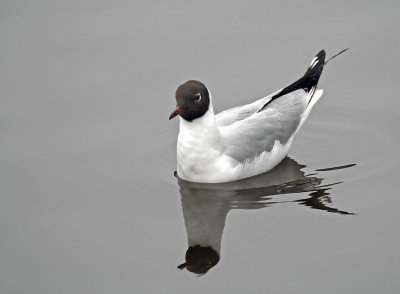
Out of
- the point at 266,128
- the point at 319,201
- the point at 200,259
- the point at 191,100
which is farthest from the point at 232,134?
the point at 200,259

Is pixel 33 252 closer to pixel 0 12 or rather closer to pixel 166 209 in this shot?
pixel 166 209

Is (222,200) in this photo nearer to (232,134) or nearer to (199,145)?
(199,145)

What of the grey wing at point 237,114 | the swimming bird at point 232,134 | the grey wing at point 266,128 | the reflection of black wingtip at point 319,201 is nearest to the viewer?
the reflection of black wingtip at point 319,201

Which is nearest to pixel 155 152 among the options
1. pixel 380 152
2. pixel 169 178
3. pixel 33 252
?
pixel 169 178

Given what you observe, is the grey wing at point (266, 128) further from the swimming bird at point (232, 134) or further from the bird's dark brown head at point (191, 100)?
the bird's dark brown head at point (191, 100)

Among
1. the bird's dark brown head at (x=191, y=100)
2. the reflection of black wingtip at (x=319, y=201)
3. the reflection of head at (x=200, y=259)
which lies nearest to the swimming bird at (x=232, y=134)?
the bird's dark brown head at (x=191, y=100)

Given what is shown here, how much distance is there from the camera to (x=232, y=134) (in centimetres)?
953

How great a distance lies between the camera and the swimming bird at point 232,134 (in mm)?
8953

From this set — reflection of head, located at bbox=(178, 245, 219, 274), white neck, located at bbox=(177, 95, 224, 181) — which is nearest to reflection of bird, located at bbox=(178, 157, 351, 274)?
reflection of head, located at bbox=(178, 245, 219, 274)

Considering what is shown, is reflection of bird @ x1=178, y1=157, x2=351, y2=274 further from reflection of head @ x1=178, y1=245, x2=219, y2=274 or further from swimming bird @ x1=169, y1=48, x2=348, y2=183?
swimming bird @ x1=169, y1=48, x2=348, y2=183

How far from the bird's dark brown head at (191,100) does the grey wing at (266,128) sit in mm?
728

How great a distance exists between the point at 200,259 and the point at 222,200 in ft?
4.23

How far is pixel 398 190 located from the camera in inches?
351

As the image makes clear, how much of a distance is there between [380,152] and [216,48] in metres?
3.92
